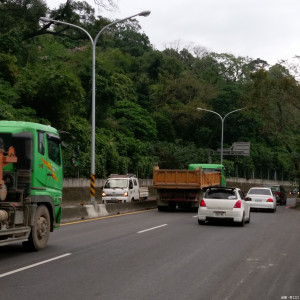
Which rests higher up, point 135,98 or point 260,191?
point 135,98

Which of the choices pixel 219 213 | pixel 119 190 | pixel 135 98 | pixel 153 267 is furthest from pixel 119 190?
pixel 135 98

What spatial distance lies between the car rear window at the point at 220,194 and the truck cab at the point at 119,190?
12.9 meters

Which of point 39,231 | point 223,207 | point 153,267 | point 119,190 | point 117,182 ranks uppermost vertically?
point 117,182

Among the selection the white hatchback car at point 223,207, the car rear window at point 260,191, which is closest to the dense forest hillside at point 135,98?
the white hatchback car at point 223,207

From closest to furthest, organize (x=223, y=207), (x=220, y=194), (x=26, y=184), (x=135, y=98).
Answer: (x=26, y=184)
(x=223, y=207)
(x=220, y=194)
(x=135, y=98)

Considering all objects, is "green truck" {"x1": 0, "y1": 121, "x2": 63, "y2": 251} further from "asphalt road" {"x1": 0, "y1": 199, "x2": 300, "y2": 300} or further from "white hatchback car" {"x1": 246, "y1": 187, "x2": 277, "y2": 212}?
"white hatchback car" {"x1": 246, "y1": 187, "x2": 277, "y2": 212}

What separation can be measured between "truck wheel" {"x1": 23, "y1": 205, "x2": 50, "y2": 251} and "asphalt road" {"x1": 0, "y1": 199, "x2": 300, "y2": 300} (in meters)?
0.28

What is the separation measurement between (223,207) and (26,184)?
9767 mm

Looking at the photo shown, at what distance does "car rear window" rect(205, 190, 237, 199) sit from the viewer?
66.3ft

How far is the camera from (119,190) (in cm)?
3294

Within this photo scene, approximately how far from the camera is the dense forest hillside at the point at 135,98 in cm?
4025

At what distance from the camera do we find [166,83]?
263ft

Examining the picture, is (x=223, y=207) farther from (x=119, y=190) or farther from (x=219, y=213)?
(x=119, y=190)

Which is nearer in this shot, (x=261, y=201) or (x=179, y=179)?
(x=179, y=179)
